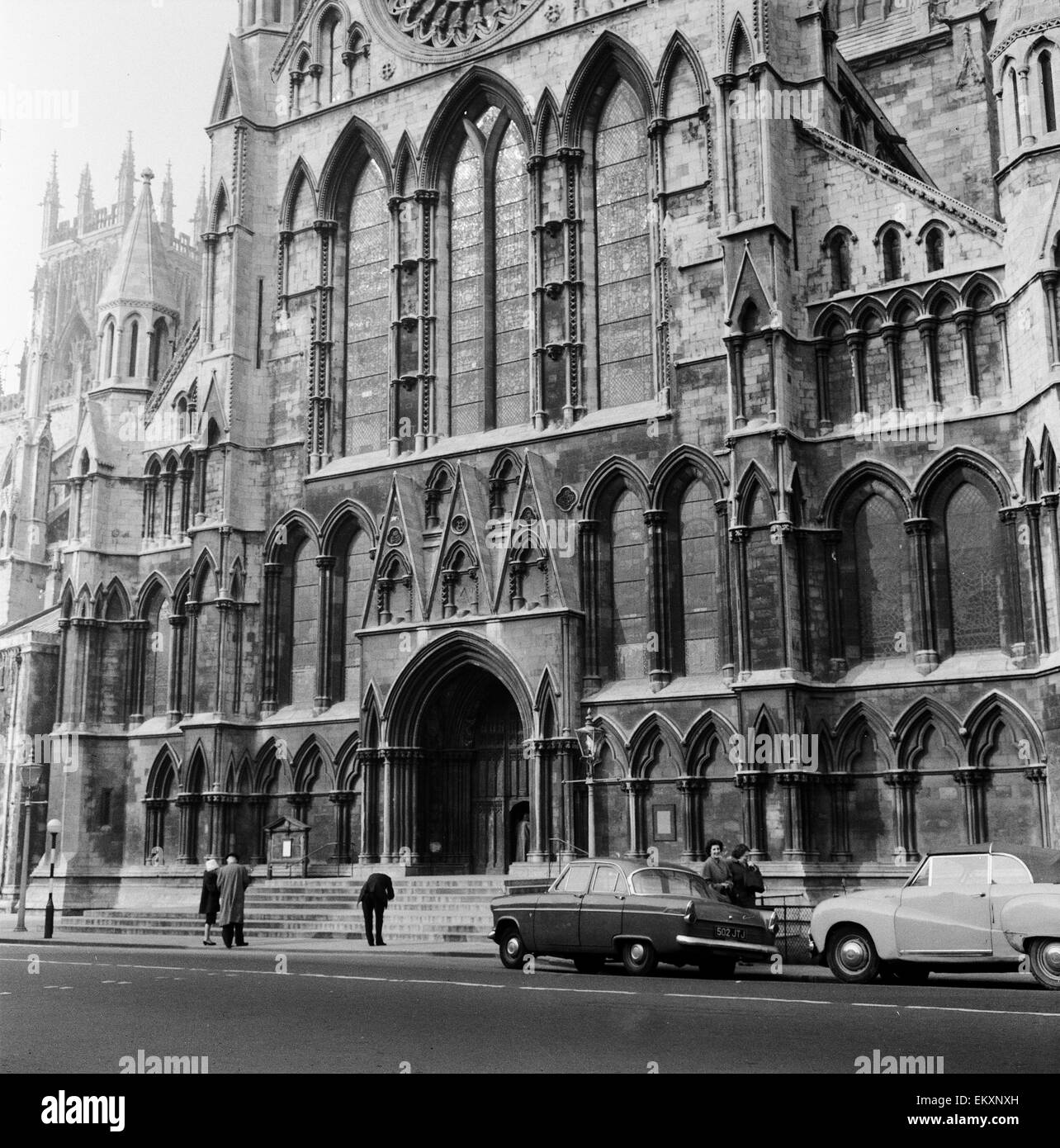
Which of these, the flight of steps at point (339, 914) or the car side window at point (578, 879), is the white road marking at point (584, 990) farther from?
the flight of steps at point (339, 914)

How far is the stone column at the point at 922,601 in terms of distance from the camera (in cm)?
2520

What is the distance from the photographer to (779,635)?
25312mm

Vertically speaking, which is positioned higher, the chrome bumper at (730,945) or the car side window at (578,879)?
the car side window at (578,879)

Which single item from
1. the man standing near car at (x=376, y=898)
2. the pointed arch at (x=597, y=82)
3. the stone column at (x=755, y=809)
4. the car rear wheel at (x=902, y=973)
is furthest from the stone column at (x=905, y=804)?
the pointed arch at (x=597, y=82)

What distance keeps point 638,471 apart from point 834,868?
8876 mm

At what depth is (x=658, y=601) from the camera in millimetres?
28047

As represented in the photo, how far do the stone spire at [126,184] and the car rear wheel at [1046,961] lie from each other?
321ft

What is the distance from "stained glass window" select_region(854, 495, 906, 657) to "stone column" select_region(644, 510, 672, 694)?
3.86 m

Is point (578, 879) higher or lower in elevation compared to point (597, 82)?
lower

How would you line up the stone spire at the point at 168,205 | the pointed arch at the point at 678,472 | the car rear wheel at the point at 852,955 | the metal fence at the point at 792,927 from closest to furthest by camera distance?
the car rear wheel at the point at 852,955 < the metal fence at the point at 792,927 < the pointed arch at the point at 678,472 < the stone spire at the point at 168,205

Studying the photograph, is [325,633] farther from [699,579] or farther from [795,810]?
[795,810]

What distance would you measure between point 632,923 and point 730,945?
1.23 m

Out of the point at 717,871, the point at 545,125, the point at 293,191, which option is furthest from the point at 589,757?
the point at 293,191
